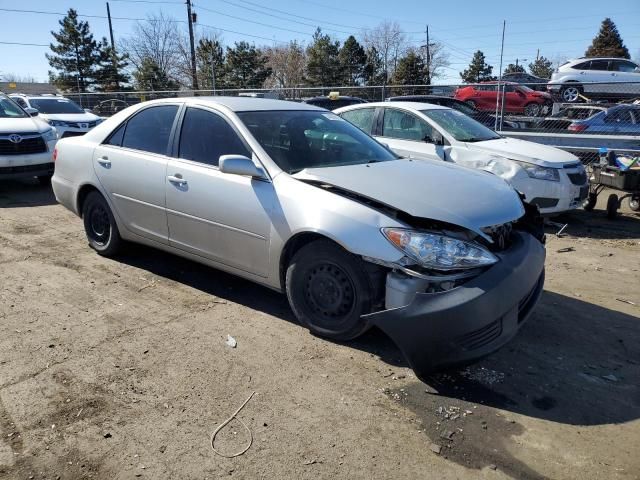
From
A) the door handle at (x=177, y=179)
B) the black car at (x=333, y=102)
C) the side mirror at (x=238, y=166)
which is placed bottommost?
the door handle at (x=177, y=179)

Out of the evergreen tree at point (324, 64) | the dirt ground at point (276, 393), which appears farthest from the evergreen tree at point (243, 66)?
the dirt ground at point (276, 393)

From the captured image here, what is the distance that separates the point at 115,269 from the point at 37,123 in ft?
18.9

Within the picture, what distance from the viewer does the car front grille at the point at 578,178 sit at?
22.9 feet

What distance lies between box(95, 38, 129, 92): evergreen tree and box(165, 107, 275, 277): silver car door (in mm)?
47204

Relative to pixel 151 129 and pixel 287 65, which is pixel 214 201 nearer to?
pixel 151 129

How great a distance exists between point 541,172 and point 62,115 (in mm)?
11518

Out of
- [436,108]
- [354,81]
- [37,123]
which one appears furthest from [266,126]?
[354,81]

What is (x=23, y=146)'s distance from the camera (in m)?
8.67

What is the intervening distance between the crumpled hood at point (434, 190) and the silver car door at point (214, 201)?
0.46 meters

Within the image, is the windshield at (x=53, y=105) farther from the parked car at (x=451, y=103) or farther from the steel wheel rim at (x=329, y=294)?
the steel wheel rim at (x=329, y=294)

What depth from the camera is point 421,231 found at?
310cm

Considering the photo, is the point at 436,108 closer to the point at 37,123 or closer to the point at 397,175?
the point at 397,175

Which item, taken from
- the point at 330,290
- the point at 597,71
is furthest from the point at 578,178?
the point at 597,71

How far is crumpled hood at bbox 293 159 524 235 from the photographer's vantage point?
10.5 feet
